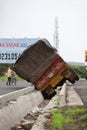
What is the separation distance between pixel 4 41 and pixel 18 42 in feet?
7.46

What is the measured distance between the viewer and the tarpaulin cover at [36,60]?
1927 centimetres

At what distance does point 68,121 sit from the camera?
1291 cm

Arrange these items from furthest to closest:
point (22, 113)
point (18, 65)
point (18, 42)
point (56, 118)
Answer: point (18, 42)
point (18, 65)
point (22, 113)
point (56, 118)

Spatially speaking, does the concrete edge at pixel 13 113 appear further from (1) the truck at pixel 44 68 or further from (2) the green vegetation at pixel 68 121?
(2) the green vegetation at pixel 68 121

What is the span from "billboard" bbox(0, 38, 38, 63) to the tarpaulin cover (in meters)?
32.6

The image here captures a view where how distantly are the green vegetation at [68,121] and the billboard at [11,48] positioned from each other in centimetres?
3811

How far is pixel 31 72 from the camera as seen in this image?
65.7 ft

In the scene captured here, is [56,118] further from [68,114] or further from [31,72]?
[31,72]

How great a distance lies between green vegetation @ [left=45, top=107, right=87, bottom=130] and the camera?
39.3 feet

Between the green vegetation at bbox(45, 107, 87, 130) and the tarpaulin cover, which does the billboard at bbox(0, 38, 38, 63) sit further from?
the green vegetation at bbox(45, 107, 87, 130)

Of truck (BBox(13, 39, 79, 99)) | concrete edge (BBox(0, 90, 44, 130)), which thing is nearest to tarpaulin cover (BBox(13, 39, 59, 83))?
truck (BBox(13, 39, 79, 99))

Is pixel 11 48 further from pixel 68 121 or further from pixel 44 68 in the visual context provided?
pixel 68 121

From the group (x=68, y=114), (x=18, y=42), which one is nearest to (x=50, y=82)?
(x=68, y=114)

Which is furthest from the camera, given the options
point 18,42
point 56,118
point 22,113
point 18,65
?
point 18,42
